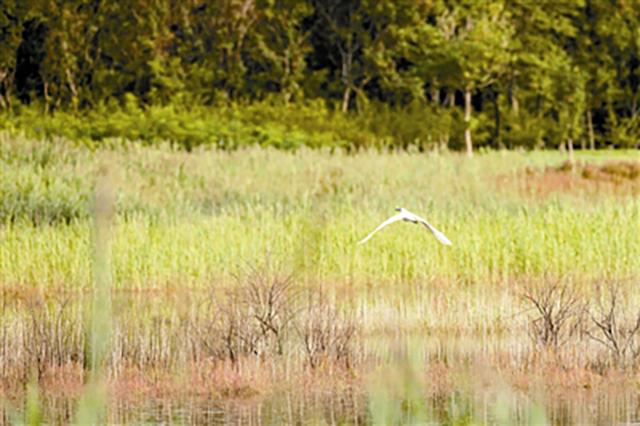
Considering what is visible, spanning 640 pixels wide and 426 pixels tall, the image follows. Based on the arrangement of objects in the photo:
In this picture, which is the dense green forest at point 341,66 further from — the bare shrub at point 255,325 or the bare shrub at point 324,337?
the bare shrub at point 324,337

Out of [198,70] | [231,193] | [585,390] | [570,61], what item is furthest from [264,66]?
[585,390]

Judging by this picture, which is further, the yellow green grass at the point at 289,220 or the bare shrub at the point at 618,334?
the yellow green grass at the point at 289,220

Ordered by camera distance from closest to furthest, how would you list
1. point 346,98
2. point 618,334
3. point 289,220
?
point 618,334
point 289,220
point 346,98

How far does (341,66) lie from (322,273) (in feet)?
98.2

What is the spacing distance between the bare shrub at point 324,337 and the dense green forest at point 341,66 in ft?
79.0

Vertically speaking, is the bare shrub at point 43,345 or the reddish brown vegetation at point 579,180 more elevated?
the reddish brown vegetation at point 579,180

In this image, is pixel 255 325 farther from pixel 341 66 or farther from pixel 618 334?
pixel 341 66

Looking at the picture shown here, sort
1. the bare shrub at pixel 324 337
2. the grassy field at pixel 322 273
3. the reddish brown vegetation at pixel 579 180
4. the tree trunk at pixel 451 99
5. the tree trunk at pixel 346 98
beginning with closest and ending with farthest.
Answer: the grassy field at pixel 322 273 < the bare shrub at pixel 324 337 < the reddish brown vegetation at pixel 579 180 < the tree trunk at pixel 346 98 < the tree trunk at pixel 451 99

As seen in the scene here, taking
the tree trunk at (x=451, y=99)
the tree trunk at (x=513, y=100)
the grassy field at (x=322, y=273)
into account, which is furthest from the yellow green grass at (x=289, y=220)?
the tree trunk at (x=513, y=100)

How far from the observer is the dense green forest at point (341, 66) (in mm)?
35688

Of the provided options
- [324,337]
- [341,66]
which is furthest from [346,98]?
[324,337]

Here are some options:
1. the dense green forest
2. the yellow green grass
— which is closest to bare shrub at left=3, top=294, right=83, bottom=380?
the yellow green grass

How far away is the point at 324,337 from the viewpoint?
885 cm

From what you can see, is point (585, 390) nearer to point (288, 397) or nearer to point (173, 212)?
point (288, 397)
